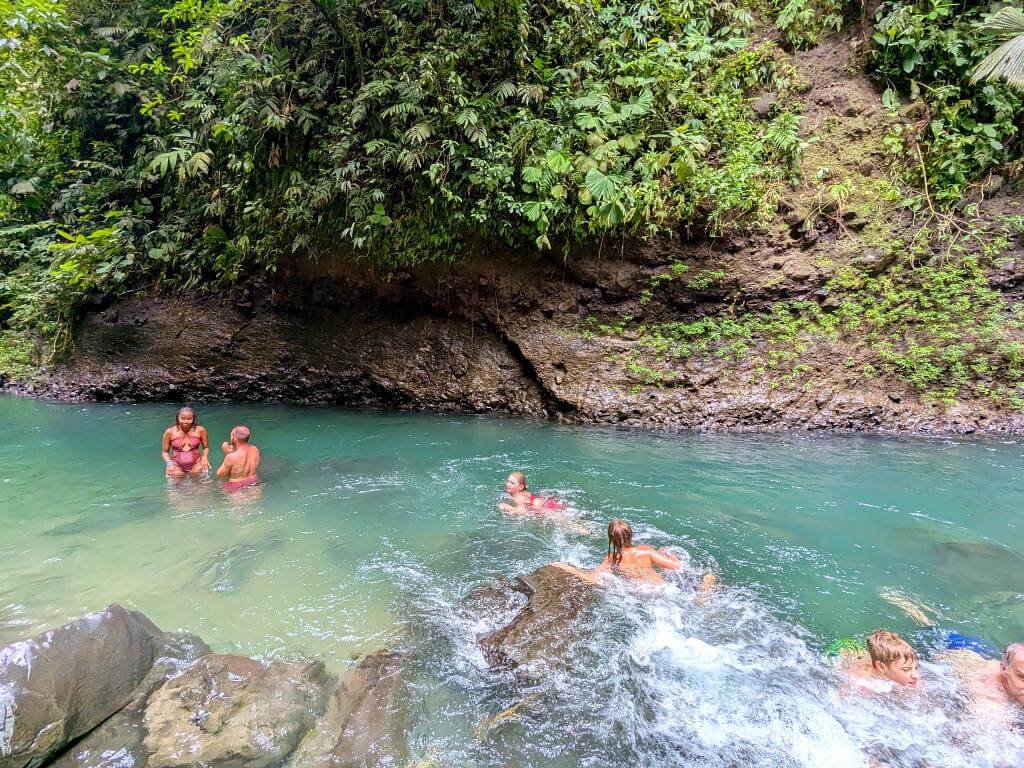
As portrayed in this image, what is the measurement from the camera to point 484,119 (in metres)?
8.67

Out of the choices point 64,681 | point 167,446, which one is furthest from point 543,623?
point 167,446

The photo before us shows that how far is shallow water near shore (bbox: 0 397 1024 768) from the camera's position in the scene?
8.99 ft

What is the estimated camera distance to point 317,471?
6.75m

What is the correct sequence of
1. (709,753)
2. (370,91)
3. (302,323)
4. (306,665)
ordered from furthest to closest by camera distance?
1. (302,323)
2. (370,91)
3. (306,665)
4. (709,753)

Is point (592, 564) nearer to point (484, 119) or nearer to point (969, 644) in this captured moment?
point (969, 644)

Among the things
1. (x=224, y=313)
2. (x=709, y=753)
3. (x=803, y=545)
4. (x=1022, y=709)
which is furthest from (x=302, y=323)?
(x=1022, y=709)

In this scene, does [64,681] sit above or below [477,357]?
below

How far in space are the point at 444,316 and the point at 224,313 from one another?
455 centimetres

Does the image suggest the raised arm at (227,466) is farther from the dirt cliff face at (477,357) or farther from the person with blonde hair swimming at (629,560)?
the person with blonde hair swimming at (629,560)

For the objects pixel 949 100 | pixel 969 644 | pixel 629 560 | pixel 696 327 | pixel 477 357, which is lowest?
pixel 969 644

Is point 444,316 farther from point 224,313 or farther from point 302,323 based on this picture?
point 224,313

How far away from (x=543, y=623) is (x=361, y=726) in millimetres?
1272

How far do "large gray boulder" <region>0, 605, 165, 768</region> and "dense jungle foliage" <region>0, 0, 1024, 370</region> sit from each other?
7184 millimetres

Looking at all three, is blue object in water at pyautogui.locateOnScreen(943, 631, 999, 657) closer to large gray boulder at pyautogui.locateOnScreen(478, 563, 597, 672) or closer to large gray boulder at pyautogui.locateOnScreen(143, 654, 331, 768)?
large gray boulder at pyautogui.locateOnScreen(478, 563, 597, 672)
